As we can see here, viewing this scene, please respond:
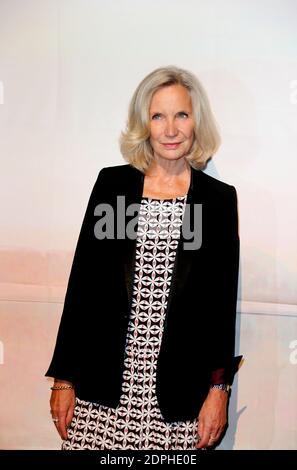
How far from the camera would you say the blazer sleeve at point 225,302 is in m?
2.07

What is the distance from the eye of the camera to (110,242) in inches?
83.3

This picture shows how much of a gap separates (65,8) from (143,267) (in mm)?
1053

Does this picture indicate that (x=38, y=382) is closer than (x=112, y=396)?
No

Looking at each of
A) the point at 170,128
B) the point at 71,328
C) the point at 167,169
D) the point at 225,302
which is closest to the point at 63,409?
the point at 71,328

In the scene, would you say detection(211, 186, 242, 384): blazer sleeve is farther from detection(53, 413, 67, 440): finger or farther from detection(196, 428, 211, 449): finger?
detection(53, 413, 67, 440): finger

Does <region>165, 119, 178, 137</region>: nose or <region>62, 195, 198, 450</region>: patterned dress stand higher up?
<region>165, 119, 178, 137</region>: nose

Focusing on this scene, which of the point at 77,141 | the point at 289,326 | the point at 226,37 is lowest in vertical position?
the point at 289,326

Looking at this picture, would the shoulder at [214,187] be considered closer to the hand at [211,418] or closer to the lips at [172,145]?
the lips at [172,145]

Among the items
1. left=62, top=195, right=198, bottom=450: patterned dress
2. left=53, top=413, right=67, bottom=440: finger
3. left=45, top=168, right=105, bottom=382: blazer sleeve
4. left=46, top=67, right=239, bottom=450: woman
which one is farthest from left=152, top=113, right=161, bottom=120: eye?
left=53, top=413, right=67, bottom=440: finger

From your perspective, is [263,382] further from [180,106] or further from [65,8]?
[65,8]

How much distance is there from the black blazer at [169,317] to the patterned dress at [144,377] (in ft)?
0.09

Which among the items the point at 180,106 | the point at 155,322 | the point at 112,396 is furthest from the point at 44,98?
the point at 112,396

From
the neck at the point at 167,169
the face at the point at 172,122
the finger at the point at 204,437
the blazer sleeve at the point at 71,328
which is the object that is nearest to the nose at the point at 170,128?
the face at the point at 172,122

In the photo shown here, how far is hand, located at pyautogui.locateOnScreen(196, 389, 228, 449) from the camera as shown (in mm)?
2064
